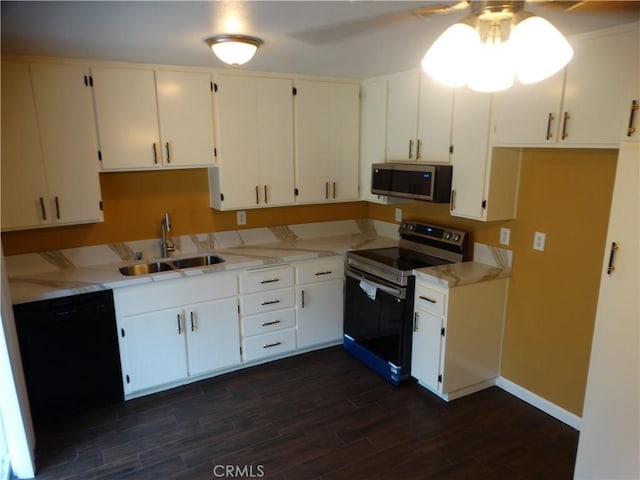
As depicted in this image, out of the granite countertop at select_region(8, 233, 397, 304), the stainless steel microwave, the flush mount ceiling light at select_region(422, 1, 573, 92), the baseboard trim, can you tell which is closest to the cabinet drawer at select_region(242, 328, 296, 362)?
the granite countertop at select_region(8, 233, 397, 304)

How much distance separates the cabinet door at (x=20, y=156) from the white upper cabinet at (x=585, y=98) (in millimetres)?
2898

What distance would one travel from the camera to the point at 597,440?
6.81 feet

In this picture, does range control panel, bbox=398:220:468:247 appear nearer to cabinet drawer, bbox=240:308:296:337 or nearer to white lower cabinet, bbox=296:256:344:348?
white lower cabinet, bbox=296:256:344:348

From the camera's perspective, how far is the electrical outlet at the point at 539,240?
2.88 m

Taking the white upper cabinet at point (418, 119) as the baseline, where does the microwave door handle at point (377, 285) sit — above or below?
below

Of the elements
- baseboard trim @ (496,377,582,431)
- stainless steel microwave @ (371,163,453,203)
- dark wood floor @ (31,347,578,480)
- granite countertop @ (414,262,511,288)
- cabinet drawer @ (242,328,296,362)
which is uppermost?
stainless steel microwave @ (371,163,453,203)

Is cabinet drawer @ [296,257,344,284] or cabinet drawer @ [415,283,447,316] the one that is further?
cabinet drawer @ [296,257,344,284]

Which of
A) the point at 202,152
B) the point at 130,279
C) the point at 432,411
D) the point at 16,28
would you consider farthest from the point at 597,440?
the point at 16,28

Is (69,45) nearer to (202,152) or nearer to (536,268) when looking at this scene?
(202,152)

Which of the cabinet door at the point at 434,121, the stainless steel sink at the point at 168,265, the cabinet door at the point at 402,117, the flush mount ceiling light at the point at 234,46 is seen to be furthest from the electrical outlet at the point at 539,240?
the stainless steel sink at the point at 168,265

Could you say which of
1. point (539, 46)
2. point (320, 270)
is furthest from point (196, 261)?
point (539, 46)

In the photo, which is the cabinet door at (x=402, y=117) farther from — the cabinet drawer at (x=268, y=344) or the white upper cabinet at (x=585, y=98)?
the cabinet drawer at (x=268, y=344)

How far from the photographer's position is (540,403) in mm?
2988

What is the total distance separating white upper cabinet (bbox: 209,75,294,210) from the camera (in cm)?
336
